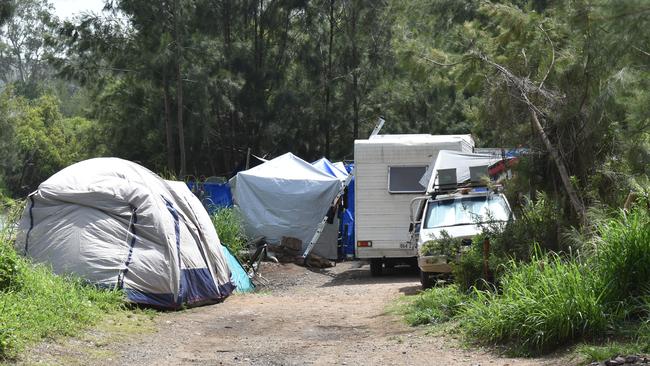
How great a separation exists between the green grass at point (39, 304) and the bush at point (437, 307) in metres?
3.99

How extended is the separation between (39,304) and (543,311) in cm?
546

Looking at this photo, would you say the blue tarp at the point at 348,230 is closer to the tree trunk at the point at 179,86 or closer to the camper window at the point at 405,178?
the camper window at the point at 405,178

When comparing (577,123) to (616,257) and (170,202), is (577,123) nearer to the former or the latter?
(616,257)

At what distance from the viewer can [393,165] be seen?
19.5m

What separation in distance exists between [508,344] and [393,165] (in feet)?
36.1

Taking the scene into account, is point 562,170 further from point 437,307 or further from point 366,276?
point 366,276

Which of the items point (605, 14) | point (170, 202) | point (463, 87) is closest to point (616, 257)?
point (605, 14)

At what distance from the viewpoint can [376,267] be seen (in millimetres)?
20156

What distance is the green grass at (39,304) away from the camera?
8.31 meters

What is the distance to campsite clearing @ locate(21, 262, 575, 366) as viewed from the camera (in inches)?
338

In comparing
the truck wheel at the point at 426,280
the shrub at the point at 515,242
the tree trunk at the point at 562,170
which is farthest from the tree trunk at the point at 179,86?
the tree trunk at the point at 562,170

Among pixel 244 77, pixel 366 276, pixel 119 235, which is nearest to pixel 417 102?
pixel 244 77

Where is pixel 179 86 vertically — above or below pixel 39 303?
above

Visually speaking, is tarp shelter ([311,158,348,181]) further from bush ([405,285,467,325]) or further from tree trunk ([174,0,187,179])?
bush ([405,285,467,325])
